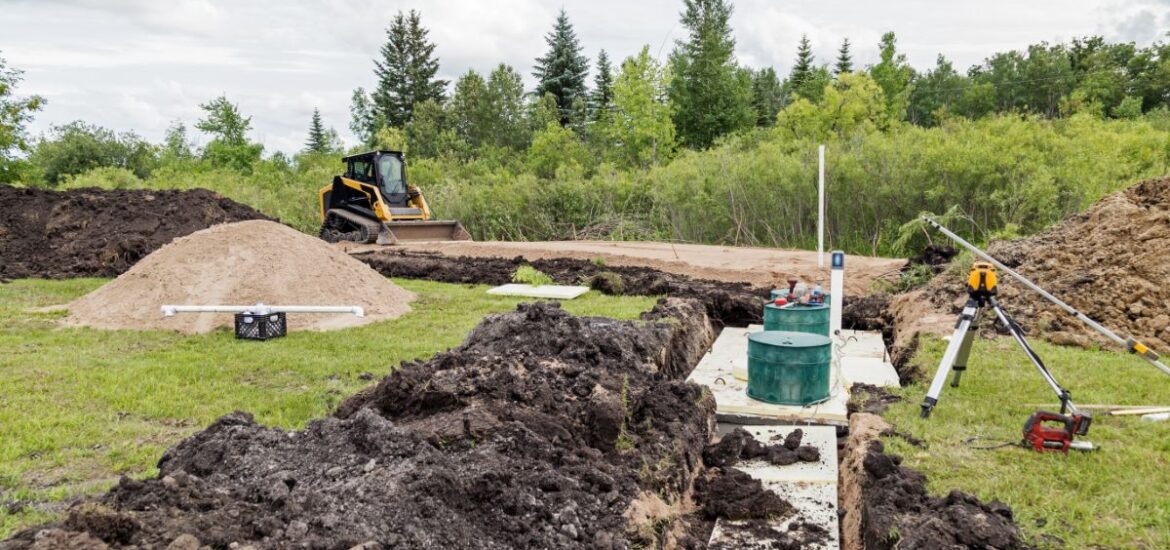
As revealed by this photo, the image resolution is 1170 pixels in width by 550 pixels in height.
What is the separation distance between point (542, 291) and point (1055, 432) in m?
7.15

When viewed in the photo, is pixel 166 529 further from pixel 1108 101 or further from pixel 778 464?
pixel 1108 101

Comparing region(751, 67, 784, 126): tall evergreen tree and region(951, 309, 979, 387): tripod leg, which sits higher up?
region(751, 67, 784, 126): tall evergreen tree

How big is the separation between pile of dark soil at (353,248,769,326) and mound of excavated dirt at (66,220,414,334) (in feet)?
9.66

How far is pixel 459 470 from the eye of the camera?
3.04m

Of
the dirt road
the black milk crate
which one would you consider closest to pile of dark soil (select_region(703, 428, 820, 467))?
the black milk crate

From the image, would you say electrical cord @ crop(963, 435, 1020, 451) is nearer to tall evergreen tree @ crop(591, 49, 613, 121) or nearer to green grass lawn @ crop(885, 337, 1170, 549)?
green grass lawn @ crop(885, 337, 1170, 549)

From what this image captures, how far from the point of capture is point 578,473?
332cm

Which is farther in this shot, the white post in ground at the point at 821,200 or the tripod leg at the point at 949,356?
the white post in ground at the point at 821,200

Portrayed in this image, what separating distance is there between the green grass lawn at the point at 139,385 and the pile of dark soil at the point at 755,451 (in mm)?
2666

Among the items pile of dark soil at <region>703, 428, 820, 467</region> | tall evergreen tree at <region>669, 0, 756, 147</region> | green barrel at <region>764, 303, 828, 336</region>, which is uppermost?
tall evergreen tree at <region>669, 0, 756, 147</region>

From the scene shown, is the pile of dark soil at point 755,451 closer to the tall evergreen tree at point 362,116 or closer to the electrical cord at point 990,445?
the electrical cord at point 990,445

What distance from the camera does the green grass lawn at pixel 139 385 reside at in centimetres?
399

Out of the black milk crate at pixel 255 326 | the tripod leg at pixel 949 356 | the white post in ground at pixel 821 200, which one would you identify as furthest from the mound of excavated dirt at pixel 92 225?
the tripod leg at pixel 949 356

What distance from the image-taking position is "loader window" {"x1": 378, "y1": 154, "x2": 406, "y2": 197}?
57.6 feet
